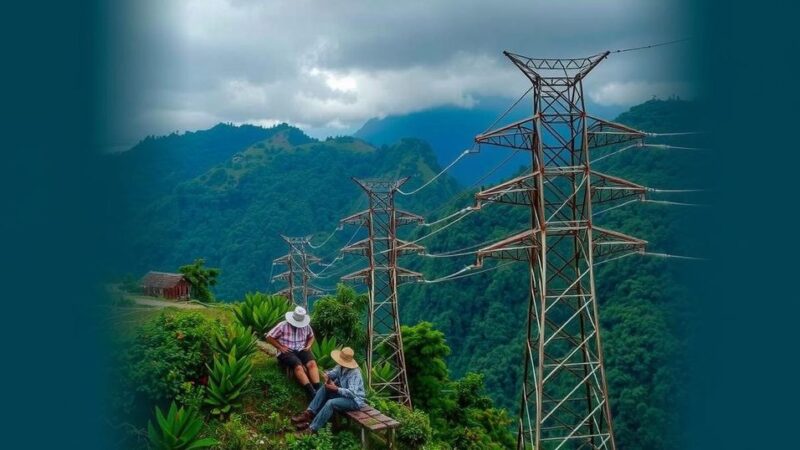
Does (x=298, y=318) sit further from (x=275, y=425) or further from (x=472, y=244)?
(x=472, y=244)

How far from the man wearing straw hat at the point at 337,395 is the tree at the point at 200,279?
979 cm

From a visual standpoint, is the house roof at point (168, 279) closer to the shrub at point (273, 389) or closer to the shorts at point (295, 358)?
the shrub at point (273, 389)

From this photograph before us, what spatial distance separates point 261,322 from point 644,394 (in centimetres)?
3256

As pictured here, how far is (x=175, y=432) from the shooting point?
6863mm

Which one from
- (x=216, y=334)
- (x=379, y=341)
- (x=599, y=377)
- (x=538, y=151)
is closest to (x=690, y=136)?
(x=538, y=151)

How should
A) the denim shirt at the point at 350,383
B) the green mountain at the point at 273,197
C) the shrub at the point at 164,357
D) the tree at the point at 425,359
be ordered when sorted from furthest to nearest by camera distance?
the green mountain at the point at 273,197
the tree at the point at 425,359
the denim shirt at the point at 350,383
the shrub at the point at 164,357

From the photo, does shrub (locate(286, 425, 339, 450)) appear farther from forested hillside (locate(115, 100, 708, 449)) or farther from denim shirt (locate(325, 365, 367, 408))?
forested hillside (locate(115, 100, 708, 449))

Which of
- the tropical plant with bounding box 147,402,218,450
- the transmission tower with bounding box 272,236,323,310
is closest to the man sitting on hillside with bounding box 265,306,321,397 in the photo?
the tropical plant with bounding box 147,402,218,450

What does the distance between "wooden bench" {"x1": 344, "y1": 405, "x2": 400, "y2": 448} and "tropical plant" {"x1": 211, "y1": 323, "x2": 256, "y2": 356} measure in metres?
1.92

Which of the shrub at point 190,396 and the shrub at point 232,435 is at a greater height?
the shrub at point 190,396

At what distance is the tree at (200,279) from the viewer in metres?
17.1

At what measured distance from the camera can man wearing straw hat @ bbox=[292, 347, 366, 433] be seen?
7734mm

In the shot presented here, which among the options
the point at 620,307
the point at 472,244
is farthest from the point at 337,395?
the point at 472,244

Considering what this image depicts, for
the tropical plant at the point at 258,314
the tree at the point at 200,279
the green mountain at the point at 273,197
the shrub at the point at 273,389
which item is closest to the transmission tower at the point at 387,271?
the tree at the point at 200,279
